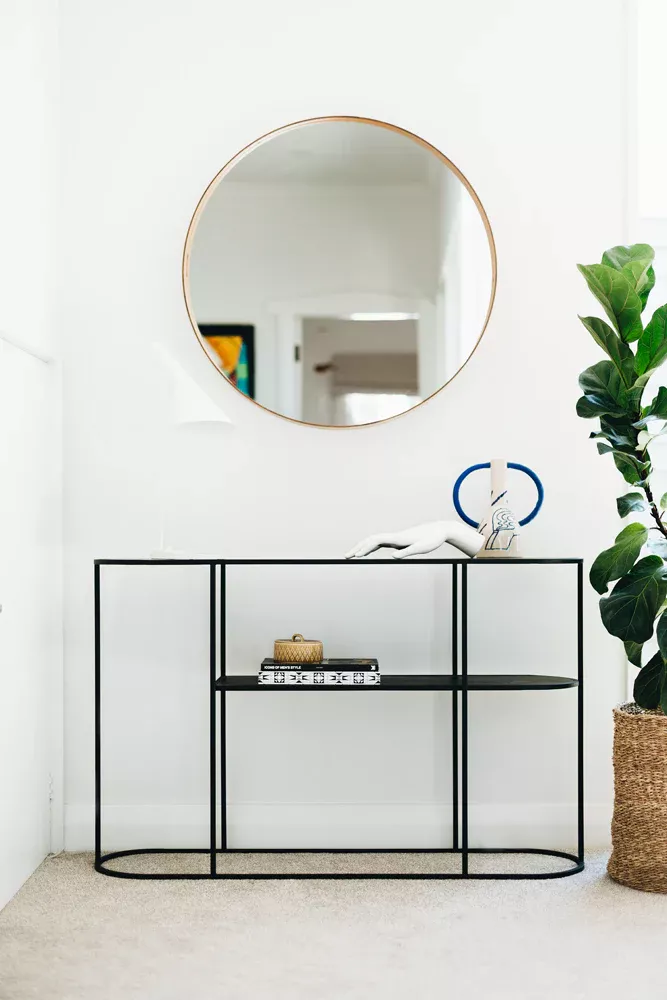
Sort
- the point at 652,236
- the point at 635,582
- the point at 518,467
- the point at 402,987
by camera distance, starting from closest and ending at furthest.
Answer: the point at 402,987, the point at 635,582, the point at 518,467, the point at 652,236

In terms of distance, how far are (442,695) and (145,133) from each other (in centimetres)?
171

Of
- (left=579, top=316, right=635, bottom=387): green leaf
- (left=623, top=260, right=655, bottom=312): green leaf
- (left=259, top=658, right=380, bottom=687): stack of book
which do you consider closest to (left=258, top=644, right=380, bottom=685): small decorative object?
(left=259, top=658, right=380, bottom=687): stack of book

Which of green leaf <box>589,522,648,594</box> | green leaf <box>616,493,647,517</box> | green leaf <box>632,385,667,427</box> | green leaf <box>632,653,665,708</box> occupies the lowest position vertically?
green leaf <box>632,653,665,708</box>

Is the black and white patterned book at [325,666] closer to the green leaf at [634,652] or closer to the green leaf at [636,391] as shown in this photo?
the green leaf at [634,652]

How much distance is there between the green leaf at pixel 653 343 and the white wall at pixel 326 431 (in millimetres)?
382

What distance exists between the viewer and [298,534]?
2.61 metres

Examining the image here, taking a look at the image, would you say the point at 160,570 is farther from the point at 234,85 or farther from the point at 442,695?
the point at 234,85

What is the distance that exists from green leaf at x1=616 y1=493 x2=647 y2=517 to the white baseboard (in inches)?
35.0

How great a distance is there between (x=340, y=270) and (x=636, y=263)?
78 cm

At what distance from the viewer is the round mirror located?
2578mm

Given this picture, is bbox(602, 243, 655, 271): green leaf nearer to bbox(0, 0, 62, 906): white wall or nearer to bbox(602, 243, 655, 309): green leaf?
bbox(602, 243, 655, 309): green leaf

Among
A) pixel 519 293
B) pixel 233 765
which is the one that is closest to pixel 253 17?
pixel 519 293

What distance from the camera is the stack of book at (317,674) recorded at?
7.54 feet

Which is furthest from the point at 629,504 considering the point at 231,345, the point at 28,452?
the point at 28,452
